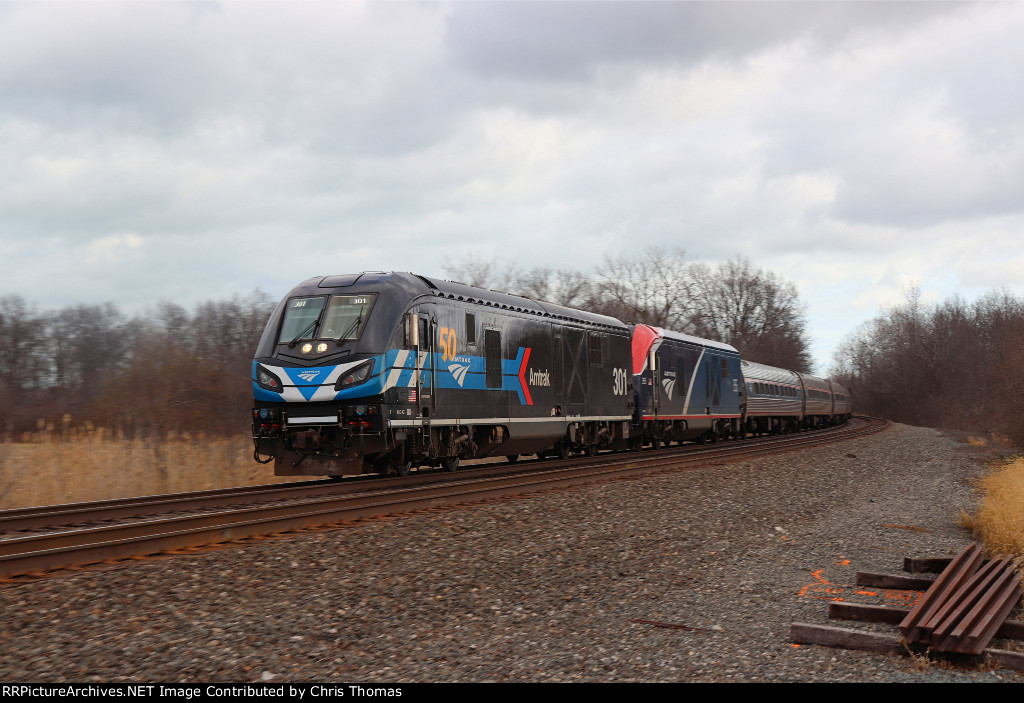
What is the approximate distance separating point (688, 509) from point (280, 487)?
6.41 meters

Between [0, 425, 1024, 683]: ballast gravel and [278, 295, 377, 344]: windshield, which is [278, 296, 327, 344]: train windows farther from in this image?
[0, 425, 1024, 683]: ballast gravel

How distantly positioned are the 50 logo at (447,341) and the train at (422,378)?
29 millimetres

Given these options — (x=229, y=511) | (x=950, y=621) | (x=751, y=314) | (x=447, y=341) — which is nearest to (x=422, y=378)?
(x=447, y=341)

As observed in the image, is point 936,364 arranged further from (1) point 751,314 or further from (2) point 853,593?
(2) point 853,593

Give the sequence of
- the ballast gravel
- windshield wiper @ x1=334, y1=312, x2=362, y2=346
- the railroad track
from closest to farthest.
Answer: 1. the ballast gravel
2. the railroad track
3. windshield wiper @ x1=334, y1=312, x2=362, y2=346

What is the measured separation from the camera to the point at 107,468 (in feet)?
48.4

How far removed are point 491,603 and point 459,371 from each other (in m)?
7.72

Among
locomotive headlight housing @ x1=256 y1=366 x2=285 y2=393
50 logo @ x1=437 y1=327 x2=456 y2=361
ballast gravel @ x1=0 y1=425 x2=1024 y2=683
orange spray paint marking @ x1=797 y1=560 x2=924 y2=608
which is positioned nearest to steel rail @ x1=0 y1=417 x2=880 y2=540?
locomotive headlight housing @ x1=256 y1=366 x2=285 y2=393

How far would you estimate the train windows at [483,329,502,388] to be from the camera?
50.7ft

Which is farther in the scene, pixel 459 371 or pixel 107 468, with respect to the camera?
pixel 107 468

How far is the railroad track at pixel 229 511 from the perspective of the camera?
7426 mm

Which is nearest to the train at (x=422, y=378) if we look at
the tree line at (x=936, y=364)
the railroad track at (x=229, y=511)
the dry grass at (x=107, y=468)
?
the railroad track at (x=229, y=511)

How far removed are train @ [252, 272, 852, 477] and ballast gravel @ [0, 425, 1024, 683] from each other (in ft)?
8.91
